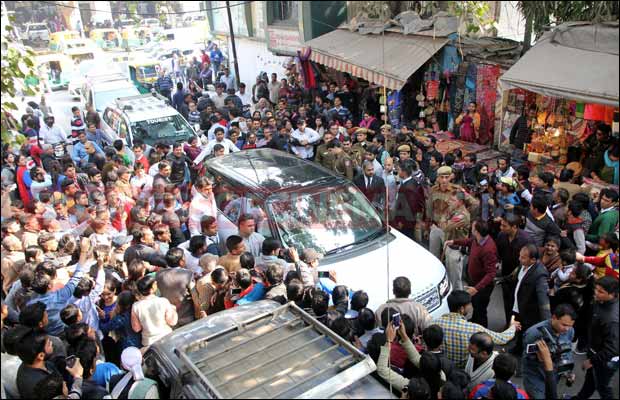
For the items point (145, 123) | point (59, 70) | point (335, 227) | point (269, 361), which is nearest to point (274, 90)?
point (145, 123)

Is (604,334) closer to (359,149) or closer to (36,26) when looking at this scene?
(359,149)

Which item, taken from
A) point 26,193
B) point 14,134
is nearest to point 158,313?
point 14,134

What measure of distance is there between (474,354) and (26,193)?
6.36 m

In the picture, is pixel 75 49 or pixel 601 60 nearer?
pixel 601 60

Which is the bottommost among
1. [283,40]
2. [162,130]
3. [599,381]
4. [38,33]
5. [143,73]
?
[143,73]

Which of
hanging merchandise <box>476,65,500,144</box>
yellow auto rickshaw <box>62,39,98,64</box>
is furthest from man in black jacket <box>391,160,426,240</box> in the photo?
yellow auto rickshaw <box>62,39,98,64</box>

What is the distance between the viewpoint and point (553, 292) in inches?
197

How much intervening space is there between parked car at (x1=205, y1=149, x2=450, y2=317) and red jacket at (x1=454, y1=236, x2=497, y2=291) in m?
0.33

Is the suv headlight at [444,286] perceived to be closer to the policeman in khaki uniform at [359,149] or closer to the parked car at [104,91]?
the policeman in khaki uniform at [359,149]

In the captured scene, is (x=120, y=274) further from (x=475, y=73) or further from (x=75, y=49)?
(x=75, y=49)

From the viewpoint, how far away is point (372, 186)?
7.56m

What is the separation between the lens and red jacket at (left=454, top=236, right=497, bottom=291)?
5305mm

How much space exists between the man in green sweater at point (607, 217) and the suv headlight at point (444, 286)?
1561 millimetres

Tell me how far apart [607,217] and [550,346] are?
83.8 inches
